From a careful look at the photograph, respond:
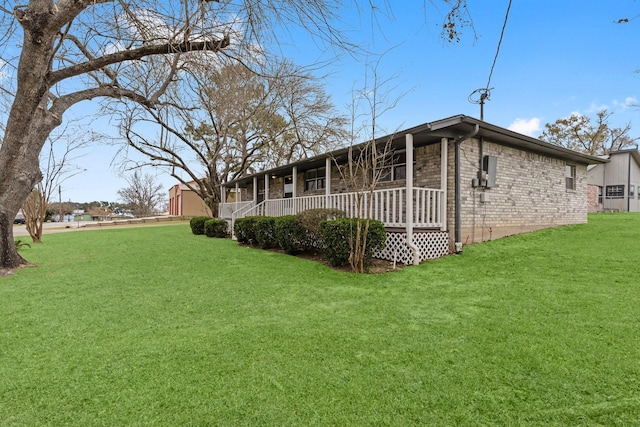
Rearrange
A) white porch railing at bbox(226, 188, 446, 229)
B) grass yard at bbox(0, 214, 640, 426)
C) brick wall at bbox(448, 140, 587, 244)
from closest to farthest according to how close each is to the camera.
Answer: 1. grass yard at bbox(0, 214, 640, 426)
2. white porch railing at bbox(226, 188, 446, 229)
3. brick wall at bbox(448, 140, 587, 244)

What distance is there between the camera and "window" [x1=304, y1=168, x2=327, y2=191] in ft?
43.6

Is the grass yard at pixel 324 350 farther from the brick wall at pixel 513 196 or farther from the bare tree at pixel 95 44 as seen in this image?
the brick wall at pixel 513 196

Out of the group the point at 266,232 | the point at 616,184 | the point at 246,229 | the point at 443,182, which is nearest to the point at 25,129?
the point at 266,232

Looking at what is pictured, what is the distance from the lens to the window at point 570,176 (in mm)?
11992

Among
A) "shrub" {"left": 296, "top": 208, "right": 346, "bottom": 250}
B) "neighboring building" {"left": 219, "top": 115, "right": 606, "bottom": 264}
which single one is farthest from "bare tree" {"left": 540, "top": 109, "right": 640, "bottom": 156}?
"shrub" {"left": 296, "top": 208, "right": 346, "bottom": 250}

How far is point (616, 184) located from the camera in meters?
20.2

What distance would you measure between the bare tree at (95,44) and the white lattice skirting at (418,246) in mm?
5086

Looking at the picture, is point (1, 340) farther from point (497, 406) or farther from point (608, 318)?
point (608, 318)

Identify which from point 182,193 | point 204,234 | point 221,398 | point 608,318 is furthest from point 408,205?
point 182,193

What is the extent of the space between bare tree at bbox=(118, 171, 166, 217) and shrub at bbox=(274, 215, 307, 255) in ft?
140

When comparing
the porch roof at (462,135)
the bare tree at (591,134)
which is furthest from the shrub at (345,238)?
the bare tree at (591,134)

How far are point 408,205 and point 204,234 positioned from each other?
12.8 m

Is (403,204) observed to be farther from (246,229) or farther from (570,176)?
(570,176)

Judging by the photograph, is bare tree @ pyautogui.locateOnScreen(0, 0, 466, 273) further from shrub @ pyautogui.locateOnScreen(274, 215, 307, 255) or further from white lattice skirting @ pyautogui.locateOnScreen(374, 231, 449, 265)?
white lattice skirting @ pyautogui.locateOnScreen(374, 231, 449, 265)
